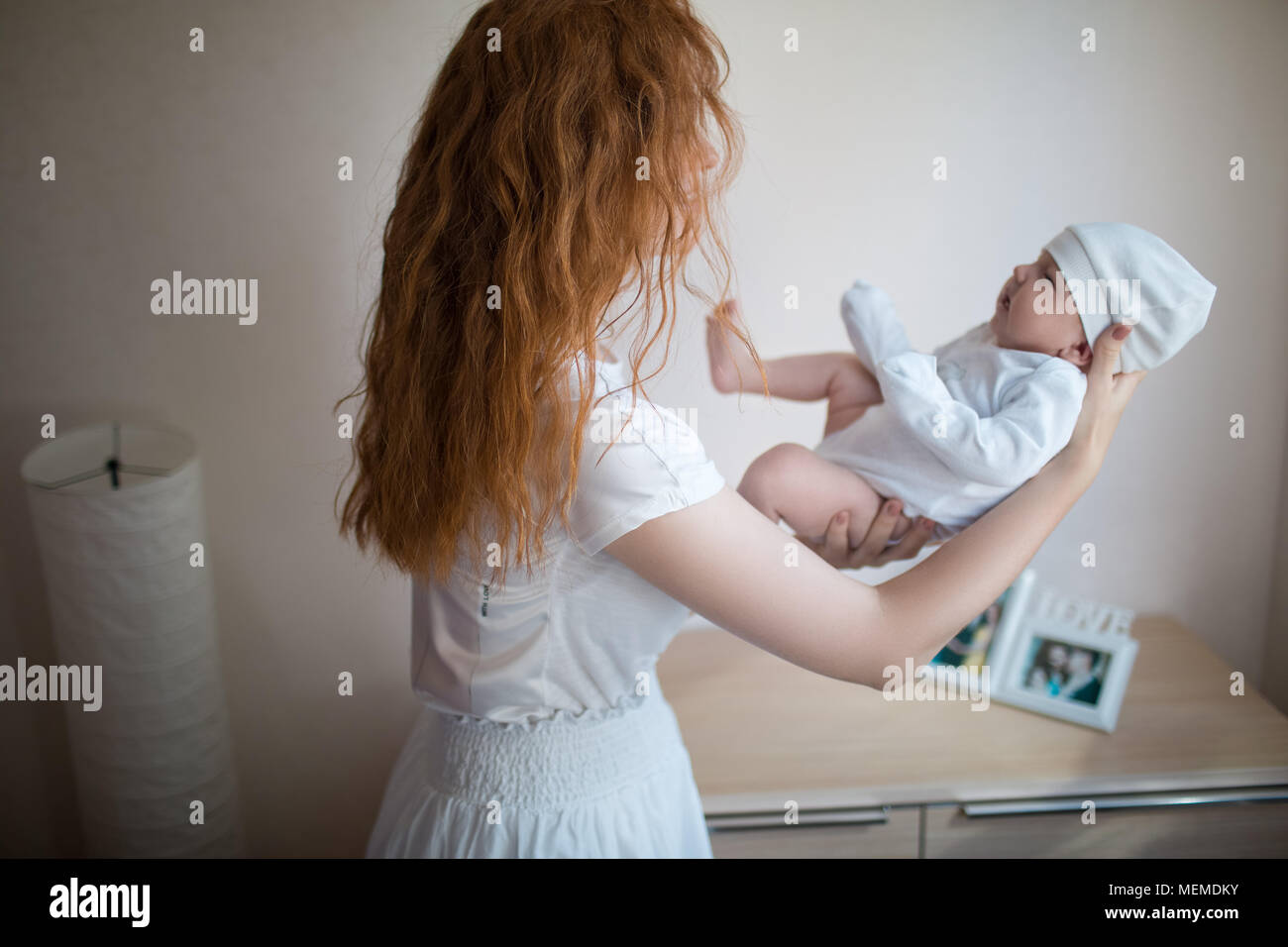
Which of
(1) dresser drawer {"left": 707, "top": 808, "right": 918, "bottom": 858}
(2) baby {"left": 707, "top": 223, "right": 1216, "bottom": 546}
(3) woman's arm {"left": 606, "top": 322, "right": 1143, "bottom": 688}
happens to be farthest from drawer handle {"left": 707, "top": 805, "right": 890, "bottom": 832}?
(3) woman's arm {"left": 606, "top": 322, "right": 1143, "bottom": 688}

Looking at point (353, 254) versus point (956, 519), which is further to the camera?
point (353, 254)

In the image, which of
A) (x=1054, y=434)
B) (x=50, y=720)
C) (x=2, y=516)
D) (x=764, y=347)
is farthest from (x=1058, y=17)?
(x=50, y=720)

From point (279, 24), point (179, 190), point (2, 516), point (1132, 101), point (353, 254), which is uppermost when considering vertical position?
point (279, 24)

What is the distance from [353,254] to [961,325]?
46.2 inches

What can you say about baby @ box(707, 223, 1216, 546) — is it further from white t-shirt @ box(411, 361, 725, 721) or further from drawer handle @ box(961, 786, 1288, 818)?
drawer handle @ box(961, 786, 1288, 818)

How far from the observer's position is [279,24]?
1.60 m

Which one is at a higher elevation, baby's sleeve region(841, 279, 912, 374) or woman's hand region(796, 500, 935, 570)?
baby's sleeve region(841, 279, 912, 374)

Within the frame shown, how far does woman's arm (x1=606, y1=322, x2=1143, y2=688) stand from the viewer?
2.94 feet

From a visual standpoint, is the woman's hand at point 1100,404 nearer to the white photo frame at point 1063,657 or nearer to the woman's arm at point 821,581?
the woman's arm at point 821,581

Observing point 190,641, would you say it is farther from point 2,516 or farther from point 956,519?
point 956,519

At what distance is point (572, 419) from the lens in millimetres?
873

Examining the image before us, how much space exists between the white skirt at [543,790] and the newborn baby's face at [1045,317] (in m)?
0.68

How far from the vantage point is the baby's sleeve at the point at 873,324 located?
4.14ft

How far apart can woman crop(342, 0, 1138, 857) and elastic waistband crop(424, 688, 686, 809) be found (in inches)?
1.8
